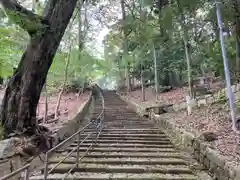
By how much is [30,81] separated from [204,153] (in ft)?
11.9

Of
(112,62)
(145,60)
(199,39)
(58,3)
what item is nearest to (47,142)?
(58,3)

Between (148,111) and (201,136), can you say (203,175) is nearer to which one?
(201,136)

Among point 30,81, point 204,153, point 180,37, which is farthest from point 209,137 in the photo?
point 180,37

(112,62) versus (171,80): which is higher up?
(112,62)

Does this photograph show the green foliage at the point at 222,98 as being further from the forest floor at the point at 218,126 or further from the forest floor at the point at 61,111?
the forest floor at the point at 61,111

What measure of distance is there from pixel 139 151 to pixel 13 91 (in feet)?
9.88

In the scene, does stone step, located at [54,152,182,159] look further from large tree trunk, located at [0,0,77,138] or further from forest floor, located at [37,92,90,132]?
forest floor, located at [37,92,90,132]

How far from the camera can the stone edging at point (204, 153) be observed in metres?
3.47

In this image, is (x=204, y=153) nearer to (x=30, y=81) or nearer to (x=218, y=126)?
(x=218, y=126)

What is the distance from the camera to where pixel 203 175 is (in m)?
4.14

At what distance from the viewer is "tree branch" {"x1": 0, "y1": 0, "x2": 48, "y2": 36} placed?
4.57m

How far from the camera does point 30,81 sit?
4.86 m

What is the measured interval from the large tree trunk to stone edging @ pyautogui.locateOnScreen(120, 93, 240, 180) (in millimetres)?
3327

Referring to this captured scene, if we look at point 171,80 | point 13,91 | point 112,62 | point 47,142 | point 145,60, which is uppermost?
point 112,62
